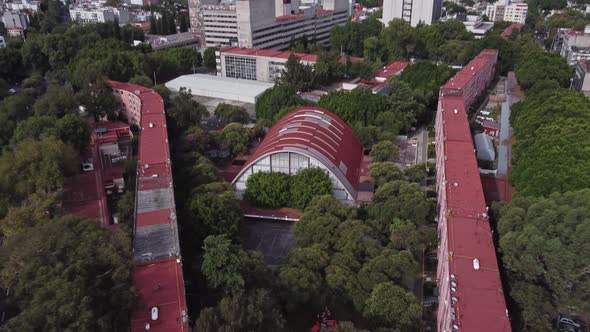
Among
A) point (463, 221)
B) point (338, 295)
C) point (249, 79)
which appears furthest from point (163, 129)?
point (249, 79)

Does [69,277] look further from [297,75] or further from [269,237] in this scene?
[297,75]

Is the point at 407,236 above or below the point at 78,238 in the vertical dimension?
below

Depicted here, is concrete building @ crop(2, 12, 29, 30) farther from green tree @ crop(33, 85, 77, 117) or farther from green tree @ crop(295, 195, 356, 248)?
green tree @ crop(295, 195, 356, 248)

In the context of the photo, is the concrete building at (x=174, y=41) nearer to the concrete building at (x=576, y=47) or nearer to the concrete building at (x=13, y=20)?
the concrete building at (x=13, y=20)

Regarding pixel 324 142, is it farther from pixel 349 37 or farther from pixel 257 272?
pixel 349 37

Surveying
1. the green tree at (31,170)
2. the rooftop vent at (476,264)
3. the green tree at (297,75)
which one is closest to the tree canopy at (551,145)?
the rooftop vent at (476,264)

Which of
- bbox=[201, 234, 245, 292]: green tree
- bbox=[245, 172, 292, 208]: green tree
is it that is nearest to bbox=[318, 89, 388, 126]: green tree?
bbox=[245, 172, 292, 208]: green tree

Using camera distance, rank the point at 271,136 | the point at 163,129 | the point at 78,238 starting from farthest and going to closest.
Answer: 1. the point at 271,136
2. the point at 163,129
3. the point at 78,238
